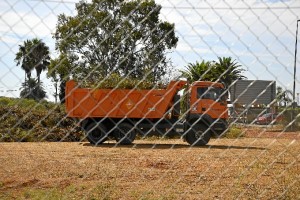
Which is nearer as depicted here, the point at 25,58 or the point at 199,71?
the point at 25,58

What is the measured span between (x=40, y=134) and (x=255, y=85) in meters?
11.7

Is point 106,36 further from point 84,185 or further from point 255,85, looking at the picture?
point 84,185

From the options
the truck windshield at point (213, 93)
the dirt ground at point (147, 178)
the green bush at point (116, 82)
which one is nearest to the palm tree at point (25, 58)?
the green bush at point (116, 82)

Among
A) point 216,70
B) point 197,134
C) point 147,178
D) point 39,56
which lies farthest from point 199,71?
point 197,134

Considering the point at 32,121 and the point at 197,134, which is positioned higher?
the point at 32,121

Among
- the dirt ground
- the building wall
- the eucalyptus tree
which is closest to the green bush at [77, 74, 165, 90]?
the eucalyptus tree

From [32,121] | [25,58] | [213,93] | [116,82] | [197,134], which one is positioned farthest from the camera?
[197,134]

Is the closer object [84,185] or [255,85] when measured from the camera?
[255,85]

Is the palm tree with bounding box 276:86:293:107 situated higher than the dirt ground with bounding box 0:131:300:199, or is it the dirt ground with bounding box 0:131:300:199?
the palm tree with bounding box 276:86:293:107

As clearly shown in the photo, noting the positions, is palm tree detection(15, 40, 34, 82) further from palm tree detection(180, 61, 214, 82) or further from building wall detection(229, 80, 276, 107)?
building wall detection(229, 80, 276, 107)

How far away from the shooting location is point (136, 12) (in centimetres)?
380

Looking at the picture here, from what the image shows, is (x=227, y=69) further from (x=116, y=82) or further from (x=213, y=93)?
(x=213, y=93)

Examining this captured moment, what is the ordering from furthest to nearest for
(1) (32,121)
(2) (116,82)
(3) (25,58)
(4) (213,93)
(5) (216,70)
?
(1) (32,121)
(4) (213,93)
(2) (116,82)
(5) (216,70)
(3) (25,58)

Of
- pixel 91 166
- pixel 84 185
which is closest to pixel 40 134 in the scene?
pixel 91 166
